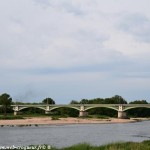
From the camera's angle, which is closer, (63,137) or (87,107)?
(63,137)

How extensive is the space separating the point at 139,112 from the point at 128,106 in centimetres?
4360

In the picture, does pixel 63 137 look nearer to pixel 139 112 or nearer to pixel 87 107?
pixel 87 107

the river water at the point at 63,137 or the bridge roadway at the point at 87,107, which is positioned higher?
the bridge roadway at the point at 87,107

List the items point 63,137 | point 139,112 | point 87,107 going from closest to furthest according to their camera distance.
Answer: point 63,137
point 87,107
point 139,112

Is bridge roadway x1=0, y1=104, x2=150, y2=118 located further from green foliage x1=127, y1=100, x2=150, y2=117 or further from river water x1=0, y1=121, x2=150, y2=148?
river water x1=0, y1=121, x2=150, y2=148

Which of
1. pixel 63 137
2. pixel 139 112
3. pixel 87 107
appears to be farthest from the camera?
pixel 139 112

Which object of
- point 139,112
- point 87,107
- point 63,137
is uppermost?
point 87,107

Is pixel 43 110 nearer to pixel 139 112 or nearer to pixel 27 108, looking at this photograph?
pixel 27 108

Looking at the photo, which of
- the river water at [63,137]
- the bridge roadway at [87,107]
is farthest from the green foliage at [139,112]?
the river water at [63,137]

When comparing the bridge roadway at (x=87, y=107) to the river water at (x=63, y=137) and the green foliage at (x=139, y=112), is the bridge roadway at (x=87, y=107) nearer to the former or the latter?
the green foliage at (x=139, y=112)

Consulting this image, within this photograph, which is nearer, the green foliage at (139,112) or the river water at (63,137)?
the river water at (63,137)

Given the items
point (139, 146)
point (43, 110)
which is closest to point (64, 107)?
point (43, 110)

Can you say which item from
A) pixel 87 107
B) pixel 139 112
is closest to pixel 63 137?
pixel 87 107

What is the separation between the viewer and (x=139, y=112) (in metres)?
180
